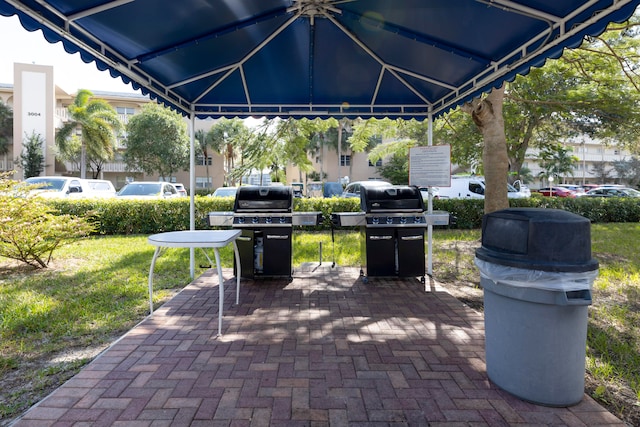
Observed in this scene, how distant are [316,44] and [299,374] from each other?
368 cm

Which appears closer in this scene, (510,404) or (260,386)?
(510,404)

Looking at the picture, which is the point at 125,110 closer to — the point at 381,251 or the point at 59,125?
the point at 59,125

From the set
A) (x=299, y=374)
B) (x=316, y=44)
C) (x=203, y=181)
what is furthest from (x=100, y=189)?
(x=203, y=181)

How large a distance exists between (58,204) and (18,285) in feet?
17.5

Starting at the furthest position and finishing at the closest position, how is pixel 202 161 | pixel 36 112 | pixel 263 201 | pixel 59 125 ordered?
pixel 202 161, pixel 59 125, pixel 36 112, pixel 263 201

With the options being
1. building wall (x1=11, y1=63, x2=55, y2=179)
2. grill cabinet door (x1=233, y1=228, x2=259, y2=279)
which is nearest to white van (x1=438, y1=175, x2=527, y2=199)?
grill cabinet door (x1=233, y1=228, x2=259, y2=279)

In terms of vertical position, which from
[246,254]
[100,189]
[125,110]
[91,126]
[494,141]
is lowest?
[246,254]

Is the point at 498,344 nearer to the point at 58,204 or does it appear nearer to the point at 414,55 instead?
the point at 414,55

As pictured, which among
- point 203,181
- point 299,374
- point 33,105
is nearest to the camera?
point 299,374

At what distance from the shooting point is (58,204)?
9.72m

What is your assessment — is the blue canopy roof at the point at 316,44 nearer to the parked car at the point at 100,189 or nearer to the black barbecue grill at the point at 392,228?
the black barbecue grill at the point at 392,228

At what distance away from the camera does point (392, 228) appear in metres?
5.08

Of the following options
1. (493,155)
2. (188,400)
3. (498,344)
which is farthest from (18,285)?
(493,155)

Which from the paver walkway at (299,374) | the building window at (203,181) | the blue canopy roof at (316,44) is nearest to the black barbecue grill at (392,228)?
the paver walkway at (299,374)
